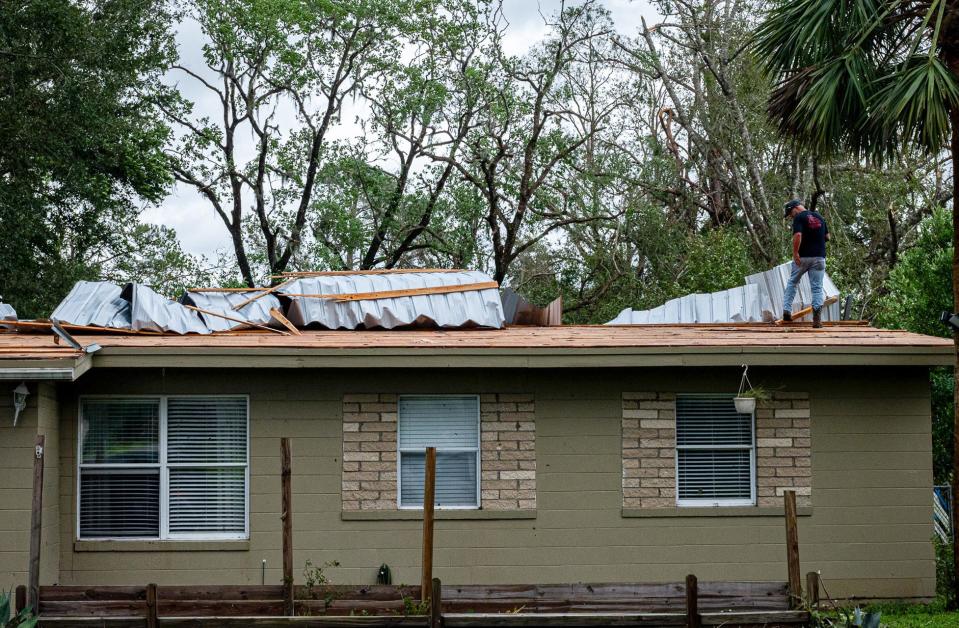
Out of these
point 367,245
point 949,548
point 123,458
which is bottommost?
point 949,548

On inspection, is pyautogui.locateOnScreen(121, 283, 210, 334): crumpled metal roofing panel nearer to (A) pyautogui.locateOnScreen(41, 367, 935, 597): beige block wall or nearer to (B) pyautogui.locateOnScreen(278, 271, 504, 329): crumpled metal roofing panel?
(A) pyautogui.locateOnScreen(41, 367, 935, 597): beige block wall

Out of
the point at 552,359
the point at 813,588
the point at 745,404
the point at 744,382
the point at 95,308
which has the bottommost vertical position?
the point at 813,588

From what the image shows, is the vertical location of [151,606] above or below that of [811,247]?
below

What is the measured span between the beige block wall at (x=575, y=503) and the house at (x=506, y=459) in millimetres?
21

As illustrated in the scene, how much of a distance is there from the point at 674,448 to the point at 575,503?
1.20 meters

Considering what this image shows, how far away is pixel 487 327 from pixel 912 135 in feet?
17.1

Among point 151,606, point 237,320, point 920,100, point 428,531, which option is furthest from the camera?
point 237,320

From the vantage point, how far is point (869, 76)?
1152 cm

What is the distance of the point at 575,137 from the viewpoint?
27.0 meters

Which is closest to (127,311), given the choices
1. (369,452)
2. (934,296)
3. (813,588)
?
(369,452)

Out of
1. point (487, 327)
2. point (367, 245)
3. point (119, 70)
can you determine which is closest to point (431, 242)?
point (367, 245)

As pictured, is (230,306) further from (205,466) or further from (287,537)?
(287,537)

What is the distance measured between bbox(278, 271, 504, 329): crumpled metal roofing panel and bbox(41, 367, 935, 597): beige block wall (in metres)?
1.77

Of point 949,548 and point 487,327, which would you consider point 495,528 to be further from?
point 949,548
